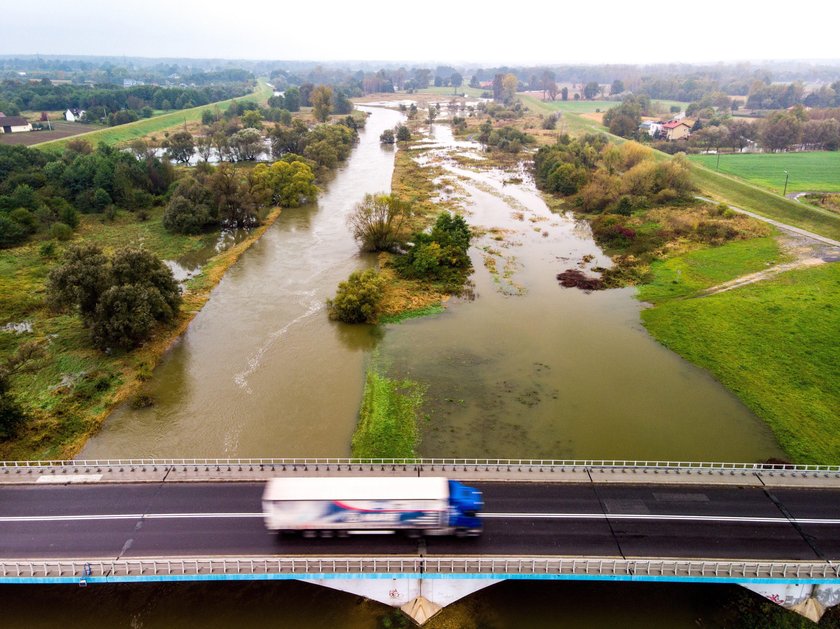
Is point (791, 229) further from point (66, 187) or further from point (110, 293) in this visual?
point (66, 187)

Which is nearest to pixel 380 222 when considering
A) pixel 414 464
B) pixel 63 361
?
pixel 63 361

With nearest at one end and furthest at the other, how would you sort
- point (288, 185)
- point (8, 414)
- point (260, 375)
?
point (8, 414) → point (260, 375) → point (288, 185)

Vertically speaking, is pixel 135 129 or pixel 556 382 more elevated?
pixel 135 129

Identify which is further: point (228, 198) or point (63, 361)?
point (228, 198)

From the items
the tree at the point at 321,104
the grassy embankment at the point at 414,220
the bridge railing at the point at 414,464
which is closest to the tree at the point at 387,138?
the grassy embankment at the point at 414,220

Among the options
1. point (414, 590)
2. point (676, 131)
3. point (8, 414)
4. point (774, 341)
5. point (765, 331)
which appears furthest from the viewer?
point (676, 131)

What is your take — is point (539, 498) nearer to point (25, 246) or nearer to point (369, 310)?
point (369, 310)

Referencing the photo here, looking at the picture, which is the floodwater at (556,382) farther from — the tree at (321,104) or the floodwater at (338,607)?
the tree at (321,104)

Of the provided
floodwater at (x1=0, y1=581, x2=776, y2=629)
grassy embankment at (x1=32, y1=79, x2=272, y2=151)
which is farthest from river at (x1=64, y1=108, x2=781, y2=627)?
grassy embankment at (x1=32, y1=79, x2=272, y2=151)
